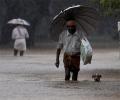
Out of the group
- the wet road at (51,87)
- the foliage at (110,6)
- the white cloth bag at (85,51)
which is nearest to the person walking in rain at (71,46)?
the white cloth bag at (85,51)

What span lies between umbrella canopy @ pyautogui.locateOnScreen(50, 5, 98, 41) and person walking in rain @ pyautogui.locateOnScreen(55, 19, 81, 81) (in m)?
0.48

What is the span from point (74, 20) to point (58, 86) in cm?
264

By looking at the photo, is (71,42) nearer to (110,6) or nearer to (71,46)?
(71,46)

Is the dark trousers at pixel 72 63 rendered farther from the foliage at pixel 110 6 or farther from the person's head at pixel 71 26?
the foliage at pixel 110 6

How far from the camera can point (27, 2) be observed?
165 ft

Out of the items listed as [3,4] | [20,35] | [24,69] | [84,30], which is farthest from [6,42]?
[84,30]

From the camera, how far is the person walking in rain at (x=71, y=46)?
16969 millimetres

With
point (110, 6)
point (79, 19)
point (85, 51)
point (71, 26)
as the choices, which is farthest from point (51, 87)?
point (110, 6)

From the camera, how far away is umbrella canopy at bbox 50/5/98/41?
1764 cm

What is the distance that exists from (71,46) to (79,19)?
145cm

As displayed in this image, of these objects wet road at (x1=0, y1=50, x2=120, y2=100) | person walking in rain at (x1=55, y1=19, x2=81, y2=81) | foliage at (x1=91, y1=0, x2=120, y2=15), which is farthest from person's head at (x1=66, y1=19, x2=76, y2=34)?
foliage at (x1=91, y1=0, x2=120, y2=15)

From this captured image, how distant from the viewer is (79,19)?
18172 millimetres

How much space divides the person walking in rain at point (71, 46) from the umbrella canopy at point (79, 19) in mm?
484

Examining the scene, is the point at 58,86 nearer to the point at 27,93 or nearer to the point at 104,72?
the point at 27,93
